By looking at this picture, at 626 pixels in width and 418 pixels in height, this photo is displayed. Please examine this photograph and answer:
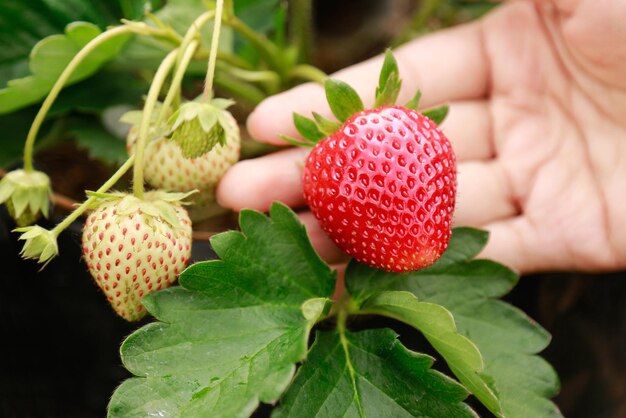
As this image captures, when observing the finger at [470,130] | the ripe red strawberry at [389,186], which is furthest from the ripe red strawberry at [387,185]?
the finger at [470,130]

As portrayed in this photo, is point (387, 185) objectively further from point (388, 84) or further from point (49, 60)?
point (49, 60)

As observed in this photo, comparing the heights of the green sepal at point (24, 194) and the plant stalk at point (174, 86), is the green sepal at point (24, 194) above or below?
below

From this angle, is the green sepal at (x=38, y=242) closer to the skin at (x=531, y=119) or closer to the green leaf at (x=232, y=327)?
the green leaf at (x=232, y=327)

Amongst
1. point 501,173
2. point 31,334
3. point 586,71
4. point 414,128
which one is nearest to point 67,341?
point 31,334

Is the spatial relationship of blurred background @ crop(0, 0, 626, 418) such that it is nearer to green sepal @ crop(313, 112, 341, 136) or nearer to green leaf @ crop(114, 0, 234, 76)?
green leaf @ crop(114, 0, 234, 76)

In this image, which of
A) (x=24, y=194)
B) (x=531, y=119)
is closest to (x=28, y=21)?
(x=24, y=194)

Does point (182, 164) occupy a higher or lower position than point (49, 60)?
lower

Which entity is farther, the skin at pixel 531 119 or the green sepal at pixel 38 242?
the skin at pixel 531 119
